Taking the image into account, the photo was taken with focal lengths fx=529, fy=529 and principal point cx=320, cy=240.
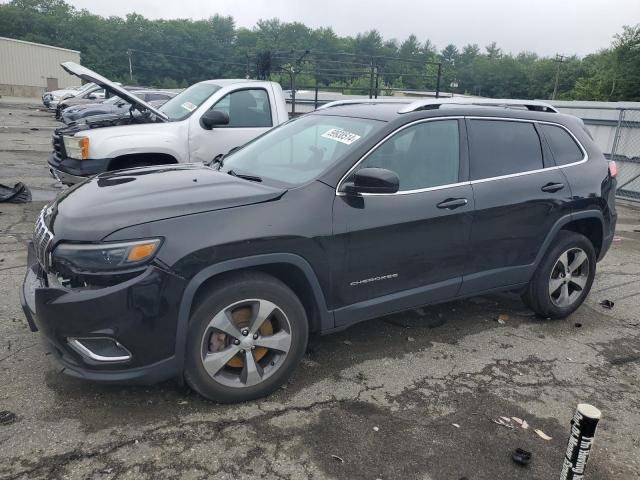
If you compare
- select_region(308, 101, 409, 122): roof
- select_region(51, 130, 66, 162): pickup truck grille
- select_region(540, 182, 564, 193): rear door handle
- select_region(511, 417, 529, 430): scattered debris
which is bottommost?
select_region(511, 417, 529, 430): scattered debris

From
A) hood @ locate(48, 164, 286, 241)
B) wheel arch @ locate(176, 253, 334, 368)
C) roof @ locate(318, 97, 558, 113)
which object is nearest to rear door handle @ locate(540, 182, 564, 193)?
roof @ locate(318, 97, 558, 113)

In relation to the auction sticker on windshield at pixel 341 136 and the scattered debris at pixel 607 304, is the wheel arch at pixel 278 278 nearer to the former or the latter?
the auction sticker on windshield at pixel 341 136

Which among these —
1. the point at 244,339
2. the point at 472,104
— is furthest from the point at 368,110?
the point at 244,339

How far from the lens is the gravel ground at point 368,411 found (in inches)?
103

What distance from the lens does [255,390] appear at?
3.10 m

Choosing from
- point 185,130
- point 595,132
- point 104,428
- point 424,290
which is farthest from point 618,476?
point 595,132

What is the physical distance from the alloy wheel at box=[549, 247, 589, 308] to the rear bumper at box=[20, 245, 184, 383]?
10.4 ft

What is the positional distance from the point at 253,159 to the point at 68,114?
12.7m

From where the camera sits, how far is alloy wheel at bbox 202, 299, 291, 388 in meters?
2.94

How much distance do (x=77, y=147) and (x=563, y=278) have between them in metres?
5.49

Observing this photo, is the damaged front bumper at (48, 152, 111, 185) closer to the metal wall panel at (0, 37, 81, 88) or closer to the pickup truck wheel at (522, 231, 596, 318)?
the pickup truck wheel at (522, 231, 596, 318)

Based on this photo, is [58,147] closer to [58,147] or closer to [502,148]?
[58,147]

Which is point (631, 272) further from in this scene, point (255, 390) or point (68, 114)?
point (68, 114)

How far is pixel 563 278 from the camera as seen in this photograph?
449 cm
